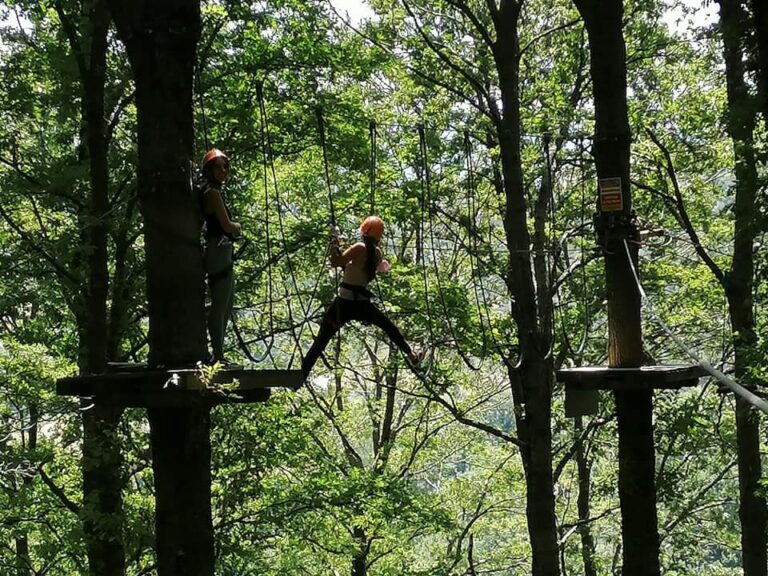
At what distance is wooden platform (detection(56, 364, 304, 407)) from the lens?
3.10 m

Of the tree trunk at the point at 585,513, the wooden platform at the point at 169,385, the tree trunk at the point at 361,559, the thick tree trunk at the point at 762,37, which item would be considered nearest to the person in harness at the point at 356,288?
the wooden platform at the point at 169,385

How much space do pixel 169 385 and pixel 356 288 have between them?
2110 millimetres

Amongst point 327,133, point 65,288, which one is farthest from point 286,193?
point 65,288

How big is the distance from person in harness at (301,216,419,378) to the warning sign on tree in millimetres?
1378

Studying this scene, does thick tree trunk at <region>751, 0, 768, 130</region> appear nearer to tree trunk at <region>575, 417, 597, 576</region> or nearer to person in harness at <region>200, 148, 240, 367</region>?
person in harness at <region>200, 148, 240, 367</region>

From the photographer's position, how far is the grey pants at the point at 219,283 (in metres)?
3.78

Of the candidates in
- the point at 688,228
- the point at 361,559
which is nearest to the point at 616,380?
the point at 688,228

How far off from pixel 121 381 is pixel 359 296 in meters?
2.04

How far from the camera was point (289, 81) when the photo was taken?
760 cm

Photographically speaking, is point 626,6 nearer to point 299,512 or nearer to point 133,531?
Result: point 299,512

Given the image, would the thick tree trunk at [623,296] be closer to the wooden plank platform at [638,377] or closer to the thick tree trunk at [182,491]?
the wooden plank platform at [638,377]

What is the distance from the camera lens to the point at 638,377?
4.48 m

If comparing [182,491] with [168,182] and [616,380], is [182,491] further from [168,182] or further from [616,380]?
[616,380]

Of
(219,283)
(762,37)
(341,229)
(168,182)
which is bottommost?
(219,283)
